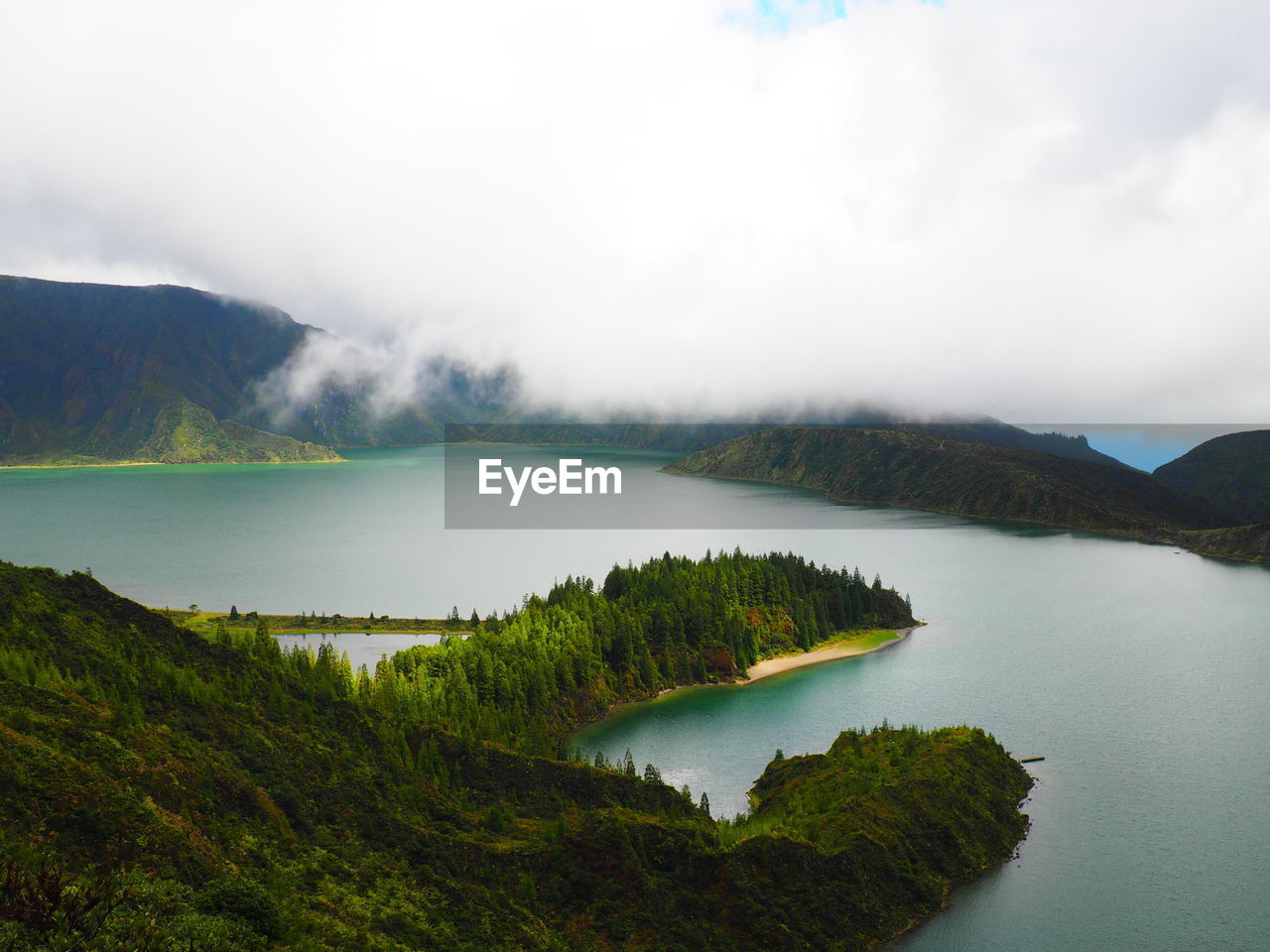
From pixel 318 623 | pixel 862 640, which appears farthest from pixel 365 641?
pixel 862 640

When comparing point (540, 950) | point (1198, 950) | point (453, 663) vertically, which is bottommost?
point (1198, 950)

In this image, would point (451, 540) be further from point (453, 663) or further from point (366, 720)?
point (366, 720)

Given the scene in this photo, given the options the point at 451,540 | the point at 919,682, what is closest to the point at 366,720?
the point at 919,682

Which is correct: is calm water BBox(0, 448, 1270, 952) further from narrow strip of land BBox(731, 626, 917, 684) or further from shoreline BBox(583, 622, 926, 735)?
narrow strip of land BBox(731, 626, 917, 684)

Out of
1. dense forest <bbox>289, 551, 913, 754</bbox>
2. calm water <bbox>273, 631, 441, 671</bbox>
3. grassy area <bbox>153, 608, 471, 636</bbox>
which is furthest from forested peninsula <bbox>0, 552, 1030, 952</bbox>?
grassy area <bbox>153, 608, 471, 636</bbox>

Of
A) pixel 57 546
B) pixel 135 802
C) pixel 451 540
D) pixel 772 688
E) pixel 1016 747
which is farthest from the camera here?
pixel 451 540

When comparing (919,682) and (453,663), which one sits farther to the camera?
(919,682)
